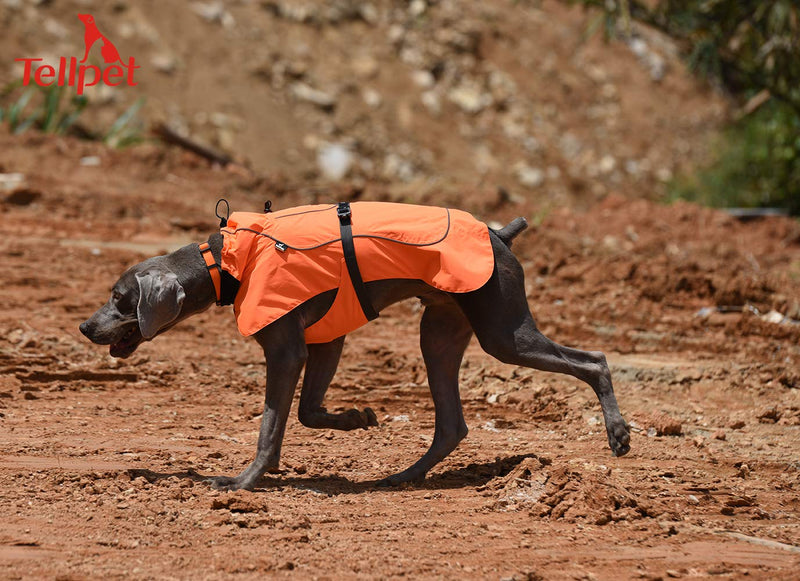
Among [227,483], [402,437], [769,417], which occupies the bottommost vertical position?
[227,483]

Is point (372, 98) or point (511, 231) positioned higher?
point (372, 98)

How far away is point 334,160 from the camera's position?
54.8 ft

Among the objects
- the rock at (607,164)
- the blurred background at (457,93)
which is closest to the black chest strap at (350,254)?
the blurred background at (457,93)

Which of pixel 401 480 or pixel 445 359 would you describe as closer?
pixel 401 480

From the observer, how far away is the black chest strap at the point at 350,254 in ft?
17.2

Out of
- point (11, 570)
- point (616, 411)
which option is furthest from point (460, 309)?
point (11, 570)

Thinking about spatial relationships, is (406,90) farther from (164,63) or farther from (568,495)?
(568,495)

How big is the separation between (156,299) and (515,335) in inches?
77.5

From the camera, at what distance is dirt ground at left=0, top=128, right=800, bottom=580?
14.5 ft

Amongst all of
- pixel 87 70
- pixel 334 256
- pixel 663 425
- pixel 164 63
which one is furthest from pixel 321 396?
pixel 164 63

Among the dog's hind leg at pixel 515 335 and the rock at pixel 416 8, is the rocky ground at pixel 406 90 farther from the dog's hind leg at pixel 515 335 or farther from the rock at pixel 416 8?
the dog's hind leg at pixel 515 335

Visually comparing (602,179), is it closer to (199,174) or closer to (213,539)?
(199,174)

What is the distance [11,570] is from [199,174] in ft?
32.8

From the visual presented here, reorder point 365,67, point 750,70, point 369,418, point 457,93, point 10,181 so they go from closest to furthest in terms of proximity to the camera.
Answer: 1. point 369,418
2. point 10,181
3. point 750,70
4. point 365,67
5. point 457,93
